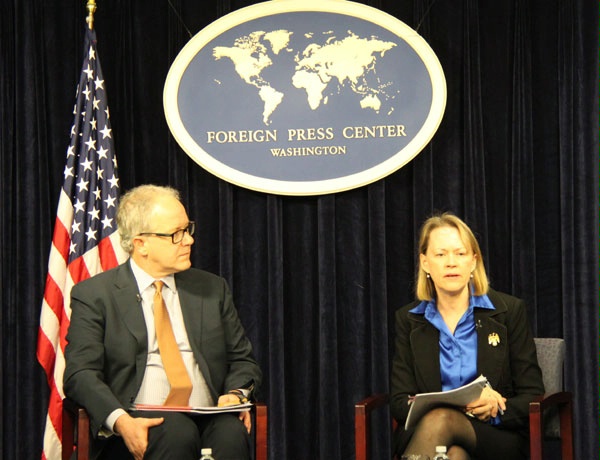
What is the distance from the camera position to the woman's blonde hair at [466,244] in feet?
12.5

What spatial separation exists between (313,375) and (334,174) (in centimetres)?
103

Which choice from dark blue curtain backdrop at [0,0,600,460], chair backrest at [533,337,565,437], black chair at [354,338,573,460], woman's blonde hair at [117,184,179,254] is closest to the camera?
black chair at [354,338,573,460]

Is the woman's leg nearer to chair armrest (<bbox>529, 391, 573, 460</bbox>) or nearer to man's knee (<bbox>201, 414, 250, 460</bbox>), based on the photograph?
chair armrest (<bbox>529, 391, 573, 460</bbox>)

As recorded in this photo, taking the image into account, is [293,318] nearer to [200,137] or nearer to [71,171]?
[200,137]

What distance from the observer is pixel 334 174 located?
468 centimetres

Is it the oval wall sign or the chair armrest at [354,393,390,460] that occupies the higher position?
the oval wall sign

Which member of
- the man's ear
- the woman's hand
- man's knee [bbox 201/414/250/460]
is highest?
the man's ear

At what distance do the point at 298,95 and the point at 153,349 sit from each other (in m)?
1.70

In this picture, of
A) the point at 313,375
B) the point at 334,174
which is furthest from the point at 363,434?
the point at 334,174

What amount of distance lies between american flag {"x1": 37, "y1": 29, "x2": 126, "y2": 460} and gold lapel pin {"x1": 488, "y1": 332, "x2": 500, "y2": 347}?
1.86 metres

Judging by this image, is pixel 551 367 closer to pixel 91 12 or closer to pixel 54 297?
pixel 54 297

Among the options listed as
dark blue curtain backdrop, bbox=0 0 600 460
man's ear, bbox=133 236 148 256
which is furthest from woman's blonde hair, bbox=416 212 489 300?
man's ear, bbox=133 236 148 256

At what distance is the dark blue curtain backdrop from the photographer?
4551 millimetres

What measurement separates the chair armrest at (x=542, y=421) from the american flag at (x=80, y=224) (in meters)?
2.15
